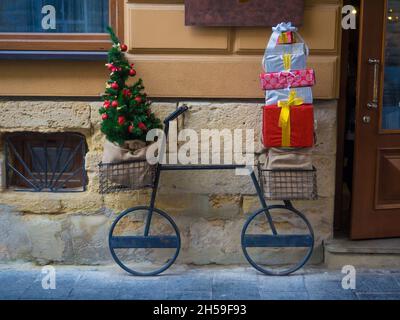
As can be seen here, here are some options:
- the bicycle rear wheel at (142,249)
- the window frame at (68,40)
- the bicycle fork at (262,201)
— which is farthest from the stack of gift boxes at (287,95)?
the window frame at (68,40)

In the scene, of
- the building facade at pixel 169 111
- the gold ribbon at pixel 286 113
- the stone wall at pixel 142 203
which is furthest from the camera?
the stone wall at pixel 142 203

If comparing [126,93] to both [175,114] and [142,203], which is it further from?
[142,203]

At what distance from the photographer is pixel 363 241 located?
5.03m

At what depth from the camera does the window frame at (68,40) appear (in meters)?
4.84

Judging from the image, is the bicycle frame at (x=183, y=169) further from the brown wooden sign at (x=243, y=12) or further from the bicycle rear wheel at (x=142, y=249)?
the brown wooden sign at (x=243, y=12)

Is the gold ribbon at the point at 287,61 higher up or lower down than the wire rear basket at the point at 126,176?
higher up

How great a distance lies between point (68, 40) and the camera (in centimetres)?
491

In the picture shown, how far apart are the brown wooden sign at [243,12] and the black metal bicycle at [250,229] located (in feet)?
2.39

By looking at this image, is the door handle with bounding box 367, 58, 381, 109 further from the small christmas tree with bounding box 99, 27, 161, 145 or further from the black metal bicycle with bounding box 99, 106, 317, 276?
the small christmas tree with bounding box 99, 27, 161, 145

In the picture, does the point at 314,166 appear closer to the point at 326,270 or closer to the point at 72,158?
the point at 326,270

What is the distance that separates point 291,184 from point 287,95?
647 millimetres

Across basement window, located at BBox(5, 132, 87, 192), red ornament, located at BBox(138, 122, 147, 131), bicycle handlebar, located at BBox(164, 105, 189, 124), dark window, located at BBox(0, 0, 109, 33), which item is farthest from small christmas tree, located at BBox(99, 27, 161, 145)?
basement window, located at BBox(5, 132, 87, 192)

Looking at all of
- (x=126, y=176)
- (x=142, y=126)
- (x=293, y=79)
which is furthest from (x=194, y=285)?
(x=293, y=79)

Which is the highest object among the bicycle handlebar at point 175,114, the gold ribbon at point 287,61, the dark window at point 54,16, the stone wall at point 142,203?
the dark window at point 54,16
